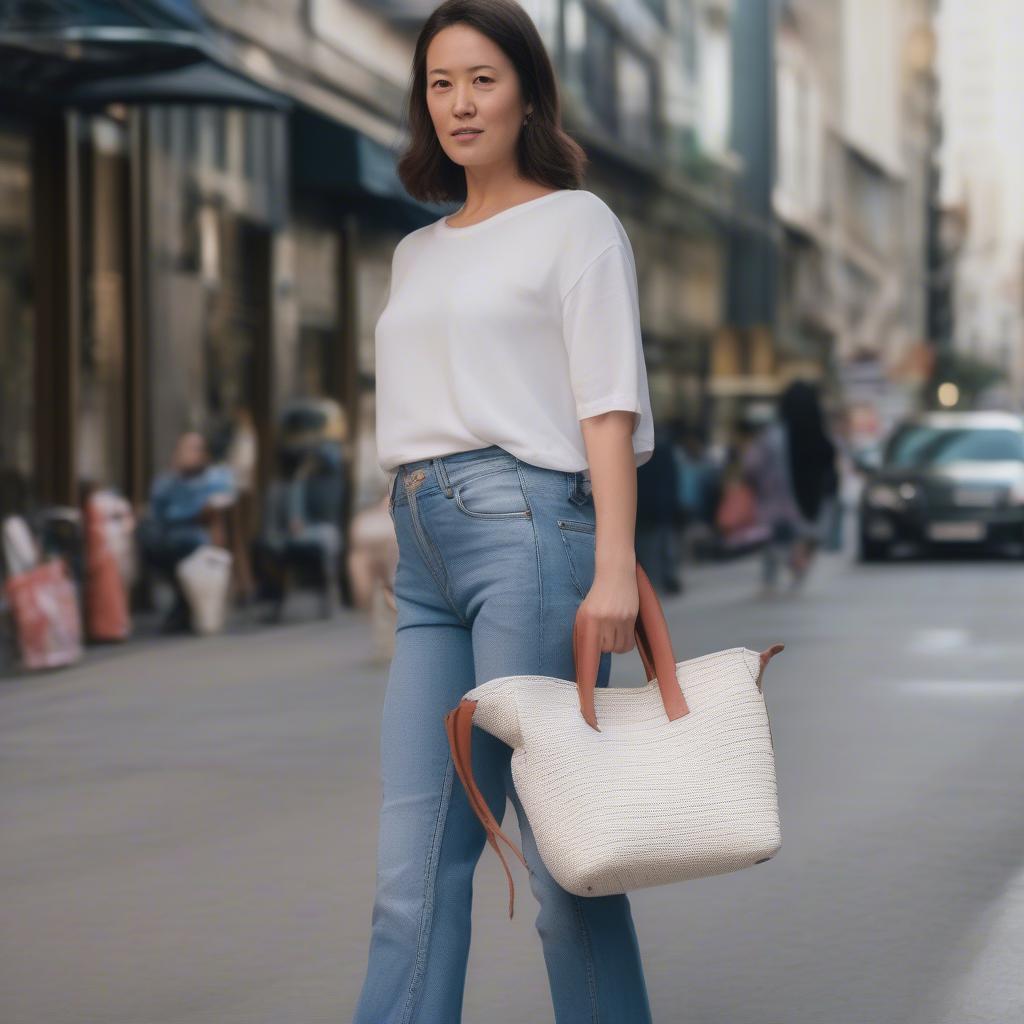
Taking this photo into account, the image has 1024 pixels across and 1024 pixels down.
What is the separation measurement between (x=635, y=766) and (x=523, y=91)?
1036mm

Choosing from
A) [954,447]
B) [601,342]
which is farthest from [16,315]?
[601,342]

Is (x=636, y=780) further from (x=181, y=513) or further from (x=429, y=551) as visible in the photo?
(x=181, y=513)

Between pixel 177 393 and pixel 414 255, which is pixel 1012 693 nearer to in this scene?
pixel 414 255

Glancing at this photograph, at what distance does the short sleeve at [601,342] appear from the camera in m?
3.18

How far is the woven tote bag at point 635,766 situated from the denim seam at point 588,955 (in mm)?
171

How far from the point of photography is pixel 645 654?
10.6ft

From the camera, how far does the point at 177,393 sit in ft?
57.5

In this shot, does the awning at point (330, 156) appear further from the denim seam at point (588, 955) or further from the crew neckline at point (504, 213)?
the denim seam at point (588, 955)

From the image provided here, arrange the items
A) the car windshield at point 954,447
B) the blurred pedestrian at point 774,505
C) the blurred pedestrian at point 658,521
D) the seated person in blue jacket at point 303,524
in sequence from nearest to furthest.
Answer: the seated person in blue jacket at point 303,524, the blurred pedestrian at point 658,521, the blurred pedestrian at point 774,505, the car windshield at point 954,447

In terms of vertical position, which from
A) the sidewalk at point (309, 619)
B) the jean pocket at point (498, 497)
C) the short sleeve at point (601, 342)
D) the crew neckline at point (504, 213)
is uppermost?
the crew neckline at point (504, 213)

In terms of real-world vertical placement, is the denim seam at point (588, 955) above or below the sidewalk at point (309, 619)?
above

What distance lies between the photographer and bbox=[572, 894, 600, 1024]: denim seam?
10.8ft

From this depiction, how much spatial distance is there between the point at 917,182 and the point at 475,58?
346ft

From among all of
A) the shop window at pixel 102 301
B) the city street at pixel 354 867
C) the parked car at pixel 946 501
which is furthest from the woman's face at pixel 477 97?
the parked car at pixel 946 501
